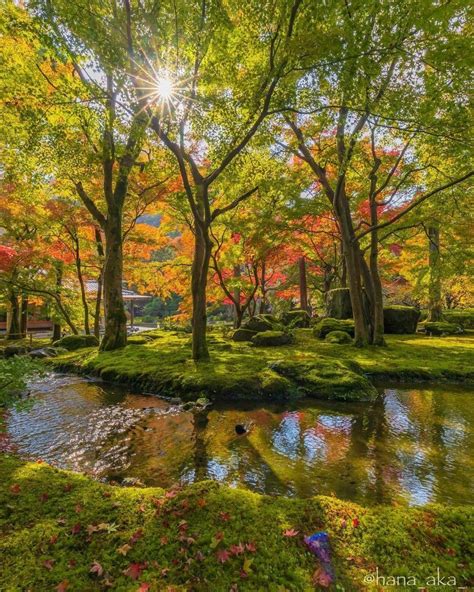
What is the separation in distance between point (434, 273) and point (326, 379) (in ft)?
29.8

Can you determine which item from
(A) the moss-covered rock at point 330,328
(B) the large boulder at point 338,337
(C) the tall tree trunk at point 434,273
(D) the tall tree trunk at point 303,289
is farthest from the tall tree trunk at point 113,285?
(D) the tall tree trunk at point 303,289

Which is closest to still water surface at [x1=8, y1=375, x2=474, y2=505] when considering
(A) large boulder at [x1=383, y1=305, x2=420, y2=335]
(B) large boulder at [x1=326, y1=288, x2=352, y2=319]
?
(A) large boulder at [x1=383, y1=305, x2=420, y2=335]

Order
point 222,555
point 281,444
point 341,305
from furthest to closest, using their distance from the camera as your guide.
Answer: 1. point 341,305
2. point 281,444
3. point 222,555

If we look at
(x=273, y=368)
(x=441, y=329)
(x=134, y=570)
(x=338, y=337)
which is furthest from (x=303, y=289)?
(x=134, y=570)

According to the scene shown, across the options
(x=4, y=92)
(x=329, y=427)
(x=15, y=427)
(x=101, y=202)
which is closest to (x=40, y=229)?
(x=101, y=202)

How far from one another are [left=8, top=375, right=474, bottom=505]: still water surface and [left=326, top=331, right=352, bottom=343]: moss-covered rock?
6201 mm

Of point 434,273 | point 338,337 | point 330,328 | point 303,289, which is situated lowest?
point 338,337

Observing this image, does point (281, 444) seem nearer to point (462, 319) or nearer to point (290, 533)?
point (290, 533)

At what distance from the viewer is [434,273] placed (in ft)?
47.4

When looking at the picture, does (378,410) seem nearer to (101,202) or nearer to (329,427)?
(329,427)

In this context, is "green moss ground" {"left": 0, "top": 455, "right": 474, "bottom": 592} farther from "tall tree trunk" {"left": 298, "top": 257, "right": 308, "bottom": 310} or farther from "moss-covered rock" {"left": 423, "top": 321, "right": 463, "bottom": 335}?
"tall tree trunk" {"left": 298, "top": 257, "right": 308, "bottom": 310}

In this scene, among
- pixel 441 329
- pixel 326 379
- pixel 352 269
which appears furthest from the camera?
pixel 441 329

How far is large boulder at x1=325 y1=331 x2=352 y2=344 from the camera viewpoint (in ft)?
48.3

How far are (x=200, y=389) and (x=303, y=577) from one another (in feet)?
19.9
